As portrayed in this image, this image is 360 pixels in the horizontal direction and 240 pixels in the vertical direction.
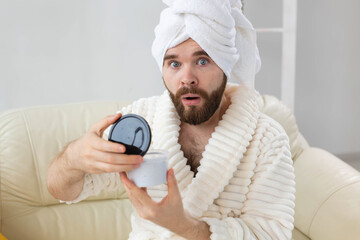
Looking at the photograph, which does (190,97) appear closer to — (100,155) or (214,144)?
(214,144)

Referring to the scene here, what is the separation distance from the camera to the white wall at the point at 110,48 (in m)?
2.81

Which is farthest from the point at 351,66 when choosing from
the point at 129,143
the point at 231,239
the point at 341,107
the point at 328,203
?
the point at 129,143

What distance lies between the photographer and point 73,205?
7.14ft

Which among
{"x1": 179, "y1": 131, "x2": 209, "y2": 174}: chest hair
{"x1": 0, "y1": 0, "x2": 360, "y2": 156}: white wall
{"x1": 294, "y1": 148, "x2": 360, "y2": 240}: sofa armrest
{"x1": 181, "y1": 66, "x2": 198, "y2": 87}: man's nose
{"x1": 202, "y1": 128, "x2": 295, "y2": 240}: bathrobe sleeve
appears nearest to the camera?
{"x1": 202, "y1": 128, "x2": 295, "y2": 240}: bathrobe sleeve

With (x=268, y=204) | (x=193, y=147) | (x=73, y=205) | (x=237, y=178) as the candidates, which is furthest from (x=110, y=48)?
(x=268, y=204)

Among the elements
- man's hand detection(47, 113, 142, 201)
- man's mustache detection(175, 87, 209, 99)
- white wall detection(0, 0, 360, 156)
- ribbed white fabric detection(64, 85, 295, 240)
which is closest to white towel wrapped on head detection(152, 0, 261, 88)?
man's mustache detection(175, 87, 209, 99)

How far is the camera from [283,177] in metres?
1.45

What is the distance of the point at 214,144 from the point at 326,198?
869 mm

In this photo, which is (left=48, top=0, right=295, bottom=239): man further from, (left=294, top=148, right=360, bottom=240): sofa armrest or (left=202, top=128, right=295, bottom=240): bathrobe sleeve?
(left=294, top=148, right=360, bottom=240): sofa armrest

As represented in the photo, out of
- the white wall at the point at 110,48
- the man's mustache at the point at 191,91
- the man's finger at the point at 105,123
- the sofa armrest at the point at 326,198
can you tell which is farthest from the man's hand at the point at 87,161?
the white wall at the point at 110,48

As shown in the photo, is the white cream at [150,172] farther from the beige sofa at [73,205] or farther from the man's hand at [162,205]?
the beige sofa at [73,205]

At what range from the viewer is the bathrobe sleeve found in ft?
4.31

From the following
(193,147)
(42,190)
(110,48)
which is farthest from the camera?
(110,48)

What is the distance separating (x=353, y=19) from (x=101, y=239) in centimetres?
302
